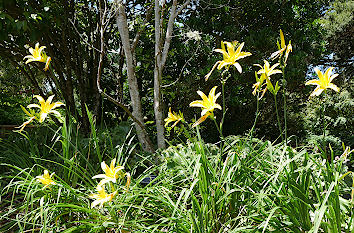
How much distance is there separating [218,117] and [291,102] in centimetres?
146

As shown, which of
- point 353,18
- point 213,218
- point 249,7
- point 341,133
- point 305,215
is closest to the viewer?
point 305,215

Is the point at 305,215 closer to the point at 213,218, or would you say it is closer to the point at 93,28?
the point at 213,218

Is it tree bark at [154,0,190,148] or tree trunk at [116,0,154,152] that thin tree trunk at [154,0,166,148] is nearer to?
tree bark at [154,0,190,148]

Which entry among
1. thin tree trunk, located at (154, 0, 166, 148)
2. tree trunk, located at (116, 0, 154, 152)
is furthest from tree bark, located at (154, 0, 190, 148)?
tree trunk, located at (116, 0, 154, 152)

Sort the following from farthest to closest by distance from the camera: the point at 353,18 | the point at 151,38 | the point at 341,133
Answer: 1. the point at 353,18
2. the point at 341,133
3. the point at 151,38

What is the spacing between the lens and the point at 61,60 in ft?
13.0

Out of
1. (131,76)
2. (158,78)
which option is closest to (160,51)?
(158,78)

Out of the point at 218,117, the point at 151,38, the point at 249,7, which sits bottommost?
the point at 218,117

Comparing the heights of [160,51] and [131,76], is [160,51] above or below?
above

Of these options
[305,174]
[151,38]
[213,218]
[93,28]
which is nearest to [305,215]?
[305,174]

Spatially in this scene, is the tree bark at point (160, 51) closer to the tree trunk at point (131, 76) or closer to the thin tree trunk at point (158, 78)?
the thin tree trunk at point (158, 78)

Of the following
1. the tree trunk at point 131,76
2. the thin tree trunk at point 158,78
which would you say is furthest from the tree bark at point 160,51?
the tree trunk at point 131,76

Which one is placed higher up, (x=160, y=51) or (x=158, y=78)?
(x=160, y=51)

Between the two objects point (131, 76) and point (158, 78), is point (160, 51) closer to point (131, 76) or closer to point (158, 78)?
point (158, 78)
